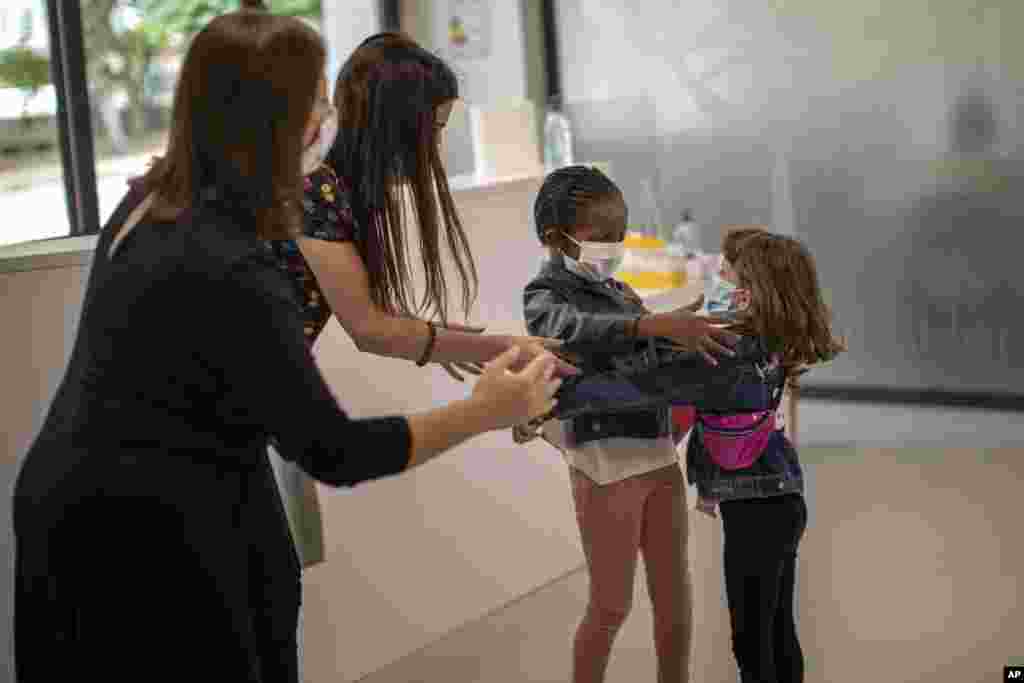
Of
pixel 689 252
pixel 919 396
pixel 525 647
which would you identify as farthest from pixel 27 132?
pixel 919 396

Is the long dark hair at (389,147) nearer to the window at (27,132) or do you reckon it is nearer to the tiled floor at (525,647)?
the tiled floor at (525,647)

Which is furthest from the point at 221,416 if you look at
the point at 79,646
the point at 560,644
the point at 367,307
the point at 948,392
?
the point at 948,392

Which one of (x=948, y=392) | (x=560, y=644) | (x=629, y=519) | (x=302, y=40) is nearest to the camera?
(x=302, y=40)

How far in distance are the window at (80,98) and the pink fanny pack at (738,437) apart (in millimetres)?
1654

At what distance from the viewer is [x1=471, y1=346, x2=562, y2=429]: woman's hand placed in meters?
1.55

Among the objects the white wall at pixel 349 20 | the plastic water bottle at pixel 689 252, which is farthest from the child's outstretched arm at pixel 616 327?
the white wall at pixel 349 20

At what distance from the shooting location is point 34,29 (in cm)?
410

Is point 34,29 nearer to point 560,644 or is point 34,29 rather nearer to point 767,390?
point 560,644

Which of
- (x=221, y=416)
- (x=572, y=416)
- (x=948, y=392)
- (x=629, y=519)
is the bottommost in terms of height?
(x=948, y=392)

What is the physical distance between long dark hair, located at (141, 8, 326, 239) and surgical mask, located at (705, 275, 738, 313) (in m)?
0.79

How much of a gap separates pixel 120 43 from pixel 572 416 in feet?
12.6

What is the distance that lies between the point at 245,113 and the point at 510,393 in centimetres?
41

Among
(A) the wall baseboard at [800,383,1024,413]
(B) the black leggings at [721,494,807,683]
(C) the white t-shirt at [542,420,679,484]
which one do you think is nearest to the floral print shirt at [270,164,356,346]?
(C) the white t-shirt at [542,420,679,484]

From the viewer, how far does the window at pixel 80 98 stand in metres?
3.67
